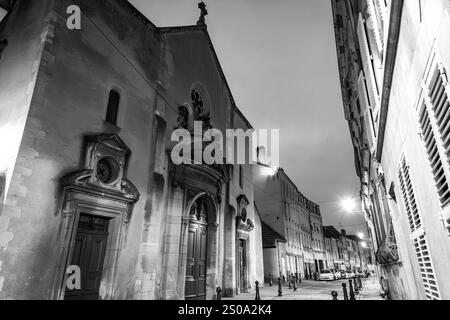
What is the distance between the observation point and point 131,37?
11430mm

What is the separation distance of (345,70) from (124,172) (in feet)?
41.3

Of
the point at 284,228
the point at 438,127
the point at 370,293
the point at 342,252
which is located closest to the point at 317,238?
the point at 342,252

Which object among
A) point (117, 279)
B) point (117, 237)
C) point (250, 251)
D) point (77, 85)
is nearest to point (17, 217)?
point (117, 237)

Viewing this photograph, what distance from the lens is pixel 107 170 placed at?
9.15 metres

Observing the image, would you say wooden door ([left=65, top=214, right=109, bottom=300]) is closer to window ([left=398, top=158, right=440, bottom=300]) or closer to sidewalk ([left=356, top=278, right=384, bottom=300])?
window ([left=398, top=158, right=440, bottom=300])

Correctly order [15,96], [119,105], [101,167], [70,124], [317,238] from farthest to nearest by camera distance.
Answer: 1. [317,238]
2. [119,105]
3. [101,167]
4. [70,124]
5. [15,96]

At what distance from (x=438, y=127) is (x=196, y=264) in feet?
37.4

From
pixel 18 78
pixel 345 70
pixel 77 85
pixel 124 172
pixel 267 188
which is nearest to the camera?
pixel 18 78

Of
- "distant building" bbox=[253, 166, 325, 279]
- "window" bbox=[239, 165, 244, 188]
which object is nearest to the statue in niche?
"window" bbox=[239, 165, 244, 188]

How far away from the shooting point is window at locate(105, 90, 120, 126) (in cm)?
988

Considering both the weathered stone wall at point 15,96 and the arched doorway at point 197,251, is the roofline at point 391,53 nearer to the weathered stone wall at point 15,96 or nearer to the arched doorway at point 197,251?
the weathered stone wall at point 15,96

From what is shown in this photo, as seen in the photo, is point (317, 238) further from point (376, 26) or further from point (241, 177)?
point (376, 26)

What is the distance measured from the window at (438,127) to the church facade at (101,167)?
8.32 metres

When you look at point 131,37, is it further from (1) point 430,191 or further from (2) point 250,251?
(2) point 250,251
